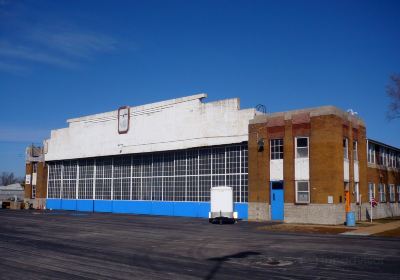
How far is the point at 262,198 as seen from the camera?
1414 inches

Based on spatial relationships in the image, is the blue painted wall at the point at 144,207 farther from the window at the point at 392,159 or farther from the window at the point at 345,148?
the window at the point at 392,159

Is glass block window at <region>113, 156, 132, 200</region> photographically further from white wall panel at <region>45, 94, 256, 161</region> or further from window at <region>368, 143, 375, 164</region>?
window at <region>368, 143, 375, 164</region>

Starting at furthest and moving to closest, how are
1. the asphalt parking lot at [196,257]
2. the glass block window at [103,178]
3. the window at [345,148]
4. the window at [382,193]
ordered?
the glass block window at [103,178]
the window at [382,193]
the window at [345,148]
the asphalt parking lot at [196,257]

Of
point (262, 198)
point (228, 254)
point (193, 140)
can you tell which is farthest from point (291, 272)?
point (193, 140)

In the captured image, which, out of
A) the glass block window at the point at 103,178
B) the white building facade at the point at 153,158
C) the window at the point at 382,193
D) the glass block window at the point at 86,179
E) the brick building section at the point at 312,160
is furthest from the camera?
the glass block window at the point at 86,179

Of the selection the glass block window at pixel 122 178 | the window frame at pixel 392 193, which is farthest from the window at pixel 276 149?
the glass block window at pixel 122 178

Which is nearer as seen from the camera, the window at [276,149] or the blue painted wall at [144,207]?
the window at [276,149]

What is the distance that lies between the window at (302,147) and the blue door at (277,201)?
2.83 meters

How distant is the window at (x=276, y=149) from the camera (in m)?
35.4

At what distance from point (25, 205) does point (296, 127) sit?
4501 cm

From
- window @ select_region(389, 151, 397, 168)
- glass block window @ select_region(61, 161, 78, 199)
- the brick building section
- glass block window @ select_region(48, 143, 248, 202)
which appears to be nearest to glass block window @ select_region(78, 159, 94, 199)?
glass block window @ select_region(48, 143, 248, 202)

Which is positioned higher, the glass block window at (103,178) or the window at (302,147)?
the window at (302,147)

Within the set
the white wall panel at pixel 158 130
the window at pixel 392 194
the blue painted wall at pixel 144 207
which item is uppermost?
the white wall panel at pixel 158 130

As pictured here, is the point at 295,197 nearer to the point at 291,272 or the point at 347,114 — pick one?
the point at 347,114
